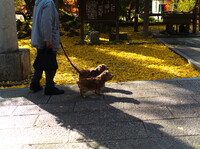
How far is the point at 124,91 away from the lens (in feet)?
15.2

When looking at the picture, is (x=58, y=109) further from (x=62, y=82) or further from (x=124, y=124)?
(x=62, y=82)

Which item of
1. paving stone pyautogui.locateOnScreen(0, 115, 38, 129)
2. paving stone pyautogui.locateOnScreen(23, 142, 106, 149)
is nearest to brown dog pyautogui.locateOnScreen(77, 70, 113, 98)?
paving stone pyautogui.locateOnScreen(0, 115, 38, 129)

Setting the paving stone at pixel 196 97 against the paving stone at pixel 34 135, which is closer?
the paving stone at pixel 34 135

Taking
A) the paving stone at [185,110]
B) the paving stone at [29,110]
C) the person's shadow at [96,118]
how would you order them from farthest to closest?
the paving stone at [29,110] < the paving stone at [185,110] < the person's shadow at [96,118]

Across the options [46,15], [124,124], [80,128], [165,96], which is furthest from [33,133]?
[165,96]

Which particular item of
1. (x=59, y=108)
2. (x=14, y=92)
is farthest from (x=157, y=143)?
(x=14, y=92)

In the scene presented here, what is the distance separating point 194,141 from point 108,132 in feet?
3.58

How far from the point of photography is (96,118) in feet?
11.3

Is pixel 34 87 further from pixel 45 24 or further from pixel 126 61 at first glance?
pixel 126 61

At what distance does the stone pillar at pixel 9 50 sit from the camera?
17.1 ft

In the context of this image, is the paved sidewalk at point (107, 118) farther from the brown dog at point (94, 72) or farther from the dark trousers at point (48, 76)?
the brown dog at point (94, 72)

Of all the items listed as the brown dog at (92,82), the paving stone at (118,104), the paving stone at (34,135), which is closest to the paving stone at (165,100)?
the paving stone at (118,104)

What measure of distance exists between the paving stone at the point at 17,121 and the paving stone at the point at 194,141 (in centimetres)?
223

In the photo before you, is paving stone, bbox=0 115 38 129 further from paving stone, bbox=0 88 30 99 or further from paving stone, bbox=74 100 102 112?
paving stone, bbox=0 88 30 99
